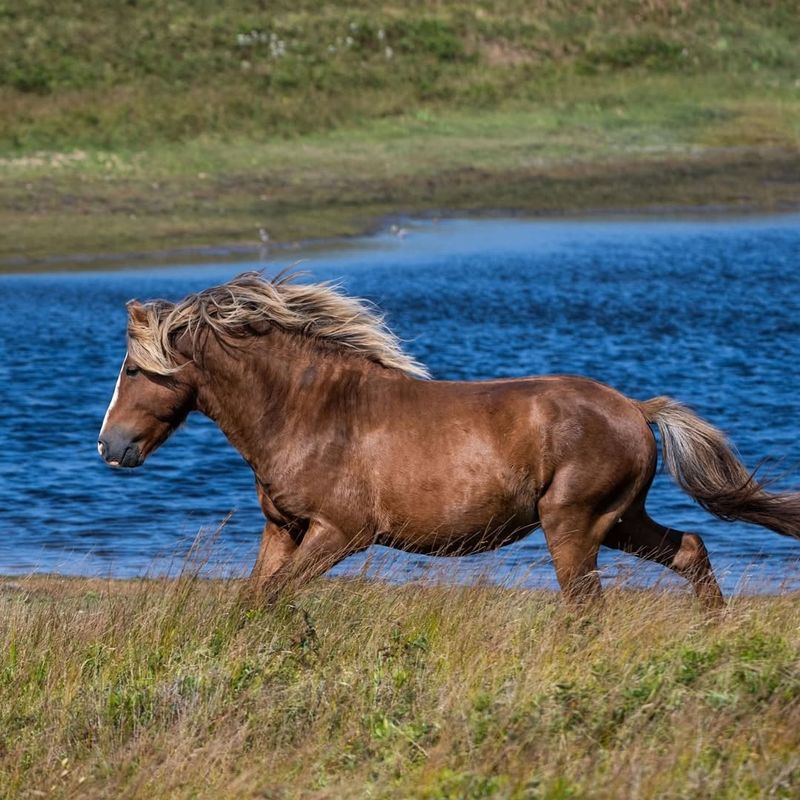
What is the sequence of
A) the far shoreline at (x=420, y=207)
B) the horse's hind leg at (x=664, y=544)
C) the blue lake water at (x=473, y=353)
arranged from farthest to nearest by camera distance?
the far shoreline at (x=420, y=207), the blue lake water at (x=473, y=353), the horse's hind leg at (x=664, y=544)

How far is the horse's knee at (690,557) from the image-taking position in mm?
6457

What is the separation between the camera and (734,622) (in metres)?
5.75

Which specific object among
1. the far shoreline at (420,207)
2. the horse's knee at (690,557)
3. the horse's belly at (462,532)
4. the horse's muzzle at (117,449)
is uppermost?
the horse's muzzle at (117,449)

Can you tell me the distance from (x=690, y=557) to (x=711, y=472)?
38 cm

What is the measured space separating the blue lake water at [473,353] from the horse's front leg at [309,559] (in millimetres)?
260

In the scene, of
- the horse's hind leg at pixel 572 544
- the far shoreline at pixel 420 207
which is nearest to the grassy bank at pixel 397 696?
the horse's hind leg at pixel 572 544

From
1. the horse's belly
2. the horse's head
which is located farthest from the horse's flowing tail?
the horse's head

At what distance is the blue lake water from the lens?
9.34 meters

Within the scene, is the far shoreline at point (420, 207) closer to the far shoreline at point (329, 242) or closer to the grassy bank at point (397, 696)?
the far shoreline at point (329, 242)

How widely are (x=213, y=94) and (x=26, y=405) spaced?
1807 centimetres

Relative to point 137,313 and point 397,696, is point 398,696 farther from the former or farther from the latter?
point 137,313

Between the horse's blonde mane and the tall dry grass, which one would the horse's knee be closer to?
the tall dry grass

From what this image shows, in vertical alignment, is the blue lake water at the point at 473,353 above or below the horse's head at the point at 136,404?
below

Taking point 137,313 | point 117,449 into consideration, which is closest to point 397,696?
point 117,449
